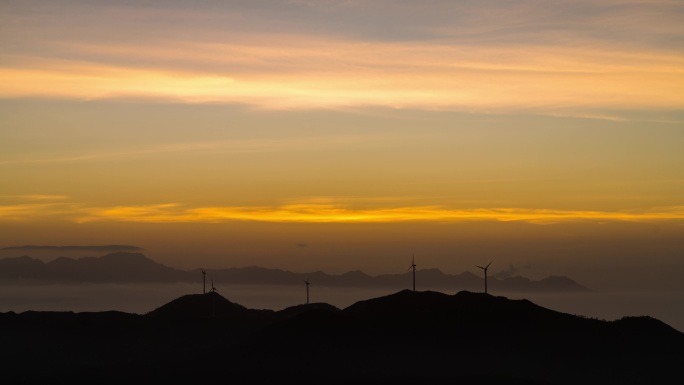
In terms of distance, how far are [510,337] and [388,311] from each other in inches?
920

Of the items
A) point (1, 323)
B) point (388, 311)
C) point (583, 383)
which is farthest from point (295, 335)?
point (1, 323)

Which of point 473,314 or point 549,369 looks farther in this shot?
point 473,314

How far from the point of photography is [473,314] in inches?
6727

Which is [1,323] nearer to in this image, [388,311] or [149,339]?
[149,339]

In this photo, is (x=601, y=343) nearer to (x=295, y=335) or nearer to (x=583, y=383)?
(x=583, y=383)

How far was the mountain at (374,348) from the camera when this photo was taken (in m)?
145

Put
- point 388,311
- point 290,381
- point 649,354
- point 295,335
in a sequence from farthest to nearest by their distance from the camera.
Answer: point 388,311 < point 295,335 < point 649,354 < point 290,381

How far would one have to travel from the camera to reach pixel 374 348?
160 metres

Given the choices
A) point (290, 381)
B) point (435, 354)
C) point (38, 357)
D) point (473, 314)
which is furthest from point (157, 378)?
point (473, 314)

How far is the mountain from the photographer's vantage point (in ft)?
476

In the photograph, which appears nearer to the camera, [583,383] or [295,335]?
[583,383]

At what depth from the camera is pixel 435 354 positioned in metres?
157

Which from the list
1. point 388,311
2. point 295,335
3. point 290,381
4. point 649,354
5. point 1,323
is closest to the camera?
point 290,381

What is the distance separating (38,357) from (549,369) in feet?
262
